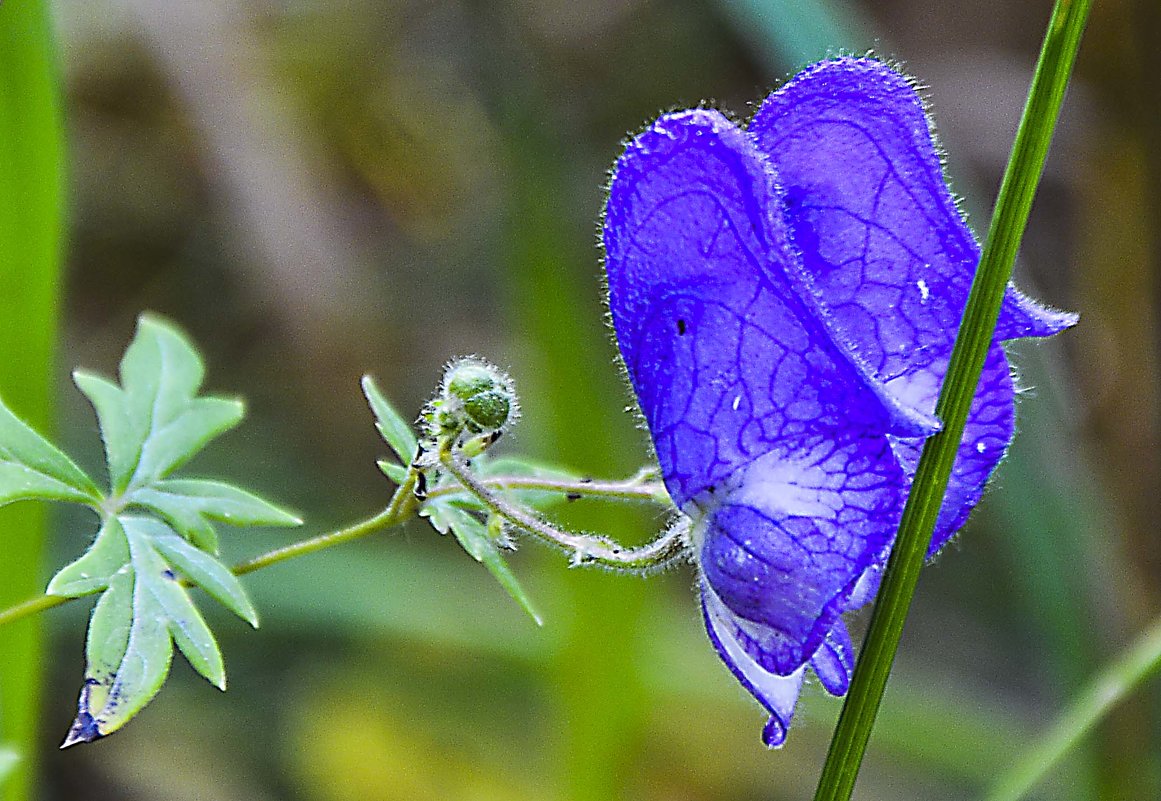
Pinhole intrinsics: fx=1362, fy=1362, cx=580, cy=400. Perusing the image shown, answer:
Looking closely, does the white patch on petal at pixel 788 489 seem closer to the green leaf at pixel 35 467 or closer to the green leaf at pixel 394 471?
the green leaf at pixel 394 471

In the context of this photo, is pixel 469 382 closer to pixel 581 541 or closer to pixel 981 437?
pixel 581 541

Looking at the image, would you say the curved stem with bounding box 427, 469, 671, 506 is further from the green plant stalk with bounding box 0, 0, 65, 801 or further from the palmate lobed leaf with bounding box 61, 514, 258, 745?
the green plant stalk with bounding box 0, 0, 65, 801

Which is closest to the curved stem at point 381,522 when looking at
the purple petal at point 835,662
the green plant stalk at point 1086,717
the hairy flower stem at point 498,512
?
the hairy flower stem at point 498,512

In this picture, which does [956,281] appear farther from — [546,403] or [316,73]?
[316,73]

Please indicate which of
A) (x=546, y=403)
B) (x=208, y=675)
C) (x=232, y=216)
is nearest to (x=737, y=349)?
(x=208, y=675)

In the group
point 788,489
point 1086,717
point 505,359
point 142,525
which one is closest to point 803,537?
point 788,489

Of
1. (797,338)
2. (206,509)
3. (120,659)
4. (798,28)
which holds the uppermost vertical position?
(798,28)
